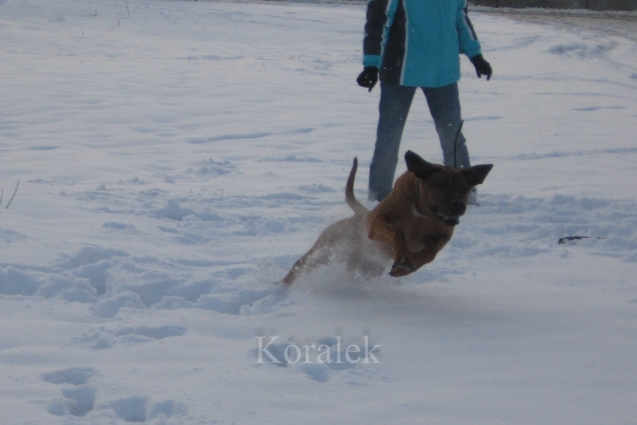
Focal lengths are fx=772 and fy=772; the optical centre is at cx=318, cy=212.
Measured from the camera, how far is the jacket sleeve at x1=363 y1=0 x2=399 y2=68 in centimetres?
483

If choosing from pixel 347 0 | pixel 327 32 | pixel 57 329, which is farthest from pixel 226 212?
pixel 347 0

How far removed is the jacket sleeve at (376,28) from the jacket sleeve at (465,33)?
0.52m

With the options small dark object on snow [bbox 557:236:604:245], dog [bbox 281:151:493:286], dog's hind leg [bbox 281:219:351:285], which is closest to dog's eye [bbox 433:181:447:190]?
dog [bbox 281:151:493:286]

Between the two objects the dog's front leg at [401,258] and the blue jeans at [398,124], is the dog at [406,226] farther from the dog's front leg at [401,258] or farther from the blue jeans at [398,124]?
the blue jeans at [398,124]

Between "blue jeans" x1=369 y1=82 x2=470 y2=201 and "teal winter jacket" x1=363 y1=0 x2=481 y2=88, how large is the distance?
93mm

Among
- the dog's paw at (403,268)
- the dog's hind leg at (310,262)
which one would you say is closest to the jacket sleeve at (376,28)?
the dog's hind leg at (310,262)

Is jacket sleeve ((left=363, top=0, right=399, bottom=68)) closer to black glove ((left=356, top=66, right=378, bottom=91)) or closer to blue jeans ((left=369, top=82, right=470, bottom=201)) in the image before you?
black glove ((left=356, top=66, right=378, bottom=91))

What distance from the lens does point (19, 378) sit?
2449 millimetres

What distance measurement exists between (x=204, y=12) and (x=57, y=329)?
51.7 feet

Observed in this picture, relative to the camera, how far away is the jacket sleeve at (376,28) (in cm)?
483

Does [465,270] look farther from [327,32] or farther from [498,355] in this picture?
[327,32]

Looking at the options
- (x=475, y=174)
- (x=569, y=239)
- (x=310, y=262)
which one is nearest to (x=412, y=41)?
(x=569, y=239)

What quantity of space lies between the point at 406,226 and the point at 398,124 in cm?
175

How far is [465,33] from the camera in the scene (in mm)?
5133
